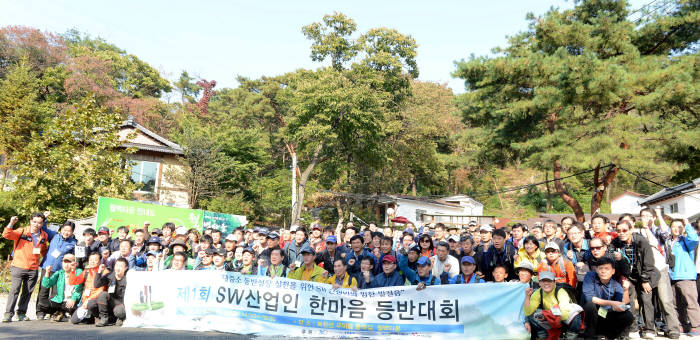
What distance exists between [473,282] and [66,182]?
13.8m

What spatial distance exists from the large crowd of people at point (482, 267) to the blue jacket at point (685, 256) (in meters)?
0.02

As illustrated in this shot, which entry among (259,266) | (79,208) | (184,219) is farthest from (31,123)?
(259,266)

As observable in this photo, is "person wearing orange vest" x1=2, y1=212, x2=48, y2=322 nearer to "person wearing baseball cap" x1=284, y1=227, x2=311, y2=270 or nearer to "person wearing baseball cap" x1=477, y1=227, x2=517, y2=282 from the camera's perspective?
"person wearing baseball cap" x1=284, y1=227, x2=311, y2=270

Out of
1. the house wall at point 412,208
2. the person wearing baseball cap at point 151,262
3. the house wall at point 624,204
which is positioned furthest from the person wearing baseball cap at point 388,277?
the house wall at point 624,204

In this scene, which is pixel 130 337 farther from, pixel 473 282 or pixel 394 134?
pixel 394 134

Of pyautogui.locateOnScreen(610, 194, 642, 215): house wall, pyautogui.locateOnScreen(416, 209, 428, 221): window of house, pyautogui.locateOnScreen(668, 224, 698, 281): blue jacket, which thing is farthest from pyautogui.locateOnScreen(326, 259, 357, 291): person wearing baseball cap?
pyautogui.locateOnScreen(610, 194, 642, 215): house wall

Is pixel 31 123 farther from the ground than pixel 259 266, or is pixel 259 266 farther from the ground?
pixel 31 123

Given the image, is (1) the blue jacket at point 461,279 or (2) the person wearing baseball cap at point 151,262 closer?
(1) the blue jacket at point 461,279

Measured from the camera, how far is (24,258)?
26.4 feet

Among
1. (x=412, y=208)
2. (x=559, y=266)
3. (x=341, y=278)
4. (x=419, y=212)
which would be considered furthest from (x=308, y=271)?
(x=419, y=212)

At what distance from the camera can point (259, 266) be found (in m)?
7.87

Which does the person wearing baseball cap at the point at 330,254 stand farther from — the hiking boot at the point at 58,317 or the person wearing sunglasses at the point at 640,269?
the hiking boot at the point at 58,317

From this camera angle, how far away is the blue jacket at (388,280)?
7.05m

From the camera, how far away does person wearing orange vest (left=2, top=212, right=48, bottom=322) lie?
26.0 feet
